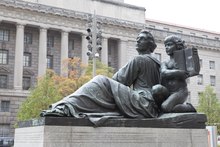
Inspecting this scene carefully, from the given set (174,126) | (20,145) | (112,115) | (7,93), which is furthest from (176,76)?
(7,93)

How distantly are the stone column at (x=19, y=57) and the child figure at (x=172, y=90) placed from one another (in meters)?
42.9

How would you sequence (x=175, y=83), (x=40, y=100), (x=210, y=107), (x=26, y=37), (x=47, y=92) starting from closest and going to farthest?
1. (x=175, y=83)
2. (x=40, y=100)
3. (x=47, y=92)
4. (x=210, y=107)
5. (x=26, y=37)

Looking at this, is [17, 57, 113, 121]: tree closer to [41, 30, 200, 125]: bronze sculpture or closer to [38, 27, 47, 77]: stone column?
[38, 27, 47, 77]: stone column

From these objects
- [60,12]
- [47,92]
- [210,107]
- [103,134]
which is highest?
[60,12]

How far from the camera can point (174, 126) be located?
27.6ft

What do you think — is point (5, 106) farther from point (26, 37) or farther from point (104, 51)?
point (104, 51)

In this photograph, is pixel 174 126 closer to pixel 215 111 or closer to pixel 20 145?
pixel 20 145

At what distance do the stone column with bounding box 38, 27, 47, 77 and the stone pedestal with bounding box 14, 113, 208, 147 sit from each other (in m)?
44.4

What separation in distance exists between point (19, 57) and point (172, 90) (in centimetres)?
4378

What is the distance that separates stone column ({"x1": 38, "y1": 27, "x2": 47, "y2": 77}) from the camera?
5197 centimetres

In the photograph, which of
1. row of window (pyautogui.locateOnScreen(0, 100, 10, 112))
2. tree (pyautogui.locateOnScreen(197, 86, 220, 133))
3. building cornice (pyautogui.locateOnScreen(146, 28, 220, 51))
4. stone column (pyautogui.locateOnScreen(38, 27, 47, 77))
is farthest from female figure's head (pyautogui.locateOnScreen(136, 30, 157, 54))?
building cornice (pyautogui.locateOnScreen(146, 28, 220, 51))

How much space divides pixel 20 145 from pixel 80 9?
49.4 m

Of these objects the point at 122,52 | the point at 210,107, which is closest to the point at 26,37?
the point at 122,52

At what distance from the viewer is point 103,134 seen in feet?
24.5
